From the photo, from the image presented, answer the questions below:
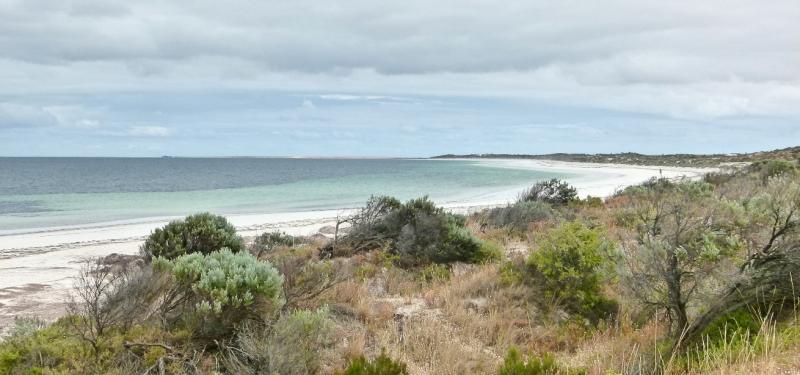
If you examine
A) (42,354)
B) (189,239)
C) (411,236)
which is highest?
(189,239)

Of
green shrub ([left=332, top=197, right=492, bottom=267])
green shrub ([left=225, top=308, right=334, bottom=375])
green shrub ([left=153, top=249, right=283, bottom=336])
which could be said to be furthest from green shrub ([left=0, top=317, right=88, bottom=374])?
green shrub ([left=332, top=197, right=492, bottom=267])

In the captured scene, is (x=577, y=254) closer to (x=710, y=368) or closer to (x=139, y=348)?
(x=710, y=368)

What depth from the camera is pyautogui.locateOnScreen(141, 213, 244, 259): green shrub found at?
1015 cm

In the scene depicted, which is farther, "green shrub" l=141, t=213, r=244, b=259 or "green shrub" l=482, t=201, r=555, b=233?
"green shrub" l=482, t=201, r=555, b=233

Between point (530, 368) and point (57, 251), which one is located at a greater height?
point (530, 368)

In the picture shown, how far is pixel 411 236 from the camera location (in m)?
11.3

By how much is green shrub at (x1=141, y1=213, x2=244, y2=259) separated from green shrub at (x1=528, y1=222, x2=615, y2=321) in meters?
5.45

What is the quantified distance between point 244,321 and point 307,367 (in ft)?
3.00

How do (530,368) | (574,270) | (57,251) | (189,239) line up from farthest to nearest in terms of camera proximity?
(57,251), (189,239), (574,270), (530,368)

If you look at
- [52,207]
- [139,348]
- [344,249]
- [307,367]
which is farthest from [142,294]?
[52,207]

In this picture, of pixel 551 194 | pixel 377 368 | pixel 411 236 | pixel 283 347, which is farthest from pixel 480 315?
pixel 551 194

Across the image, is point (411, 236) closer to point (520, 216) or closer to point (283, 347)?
point (520, 216)

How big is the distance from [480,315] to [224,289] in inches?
132

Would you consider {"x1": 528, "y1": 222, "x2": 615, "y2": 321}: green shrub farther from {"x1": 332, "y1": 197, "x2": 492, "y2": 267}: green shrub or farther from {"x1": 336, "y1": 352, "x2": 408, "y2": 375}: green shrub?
{"x1": 336, "y1": 352, "x2": 408, "y2": 375}: green shrub
